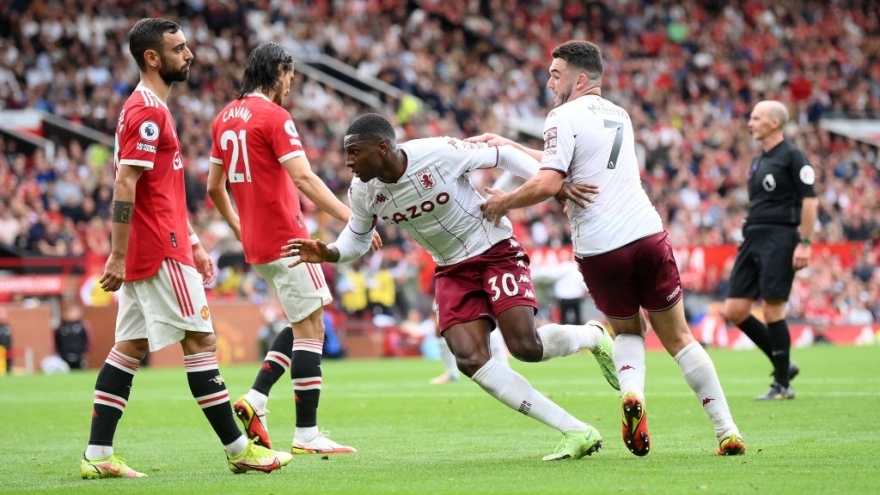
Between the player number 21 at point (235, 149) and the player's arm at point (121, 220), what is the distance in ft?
4.66

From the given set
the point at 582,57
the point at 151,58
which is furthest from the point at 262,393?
the point at 582,57

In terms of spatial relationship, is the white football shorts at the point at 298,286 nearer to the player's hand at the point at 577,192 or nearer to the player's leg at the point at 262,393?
the player's leg at the point at 262,393

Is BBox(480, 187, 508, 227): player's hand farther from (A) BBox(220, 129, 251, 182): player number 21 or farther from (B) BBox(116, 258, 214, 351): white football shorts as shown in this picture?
(A) BBox(220, 129, 251, 182): player number 21

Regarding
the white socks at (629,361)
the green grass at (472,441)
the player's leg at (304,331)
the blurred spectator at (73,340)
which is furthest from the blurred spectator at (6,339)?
the white socks at (629,361)

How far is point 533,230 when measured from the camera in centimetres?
2911

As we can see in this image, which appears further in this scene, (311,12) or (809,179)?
(311,12)

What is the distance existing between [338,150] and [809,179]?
18.5 metres

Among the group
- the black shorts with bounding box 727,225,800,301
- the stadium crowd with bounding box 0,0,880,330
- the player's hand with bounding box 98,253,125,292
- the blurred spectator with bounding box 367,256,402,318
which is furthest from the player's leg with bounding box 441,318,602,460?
the blurred spectator with bounding box 367,256,402,318

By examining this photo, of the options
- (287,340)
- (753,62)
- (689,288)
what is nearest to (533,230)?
(689,288)

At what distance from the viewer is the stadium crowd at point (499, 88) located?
2611 centimetres

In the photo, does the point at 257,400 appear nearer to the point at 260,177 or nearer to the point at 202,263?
the point at 202,263

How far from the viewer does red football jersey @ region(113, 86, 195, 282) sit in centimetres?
705

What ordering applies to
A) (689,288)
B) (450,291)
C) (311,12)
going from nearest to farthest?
(450,291) → (689,288) → (311,12)

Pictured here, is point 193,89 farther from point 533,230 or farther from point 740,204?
point 740,204
